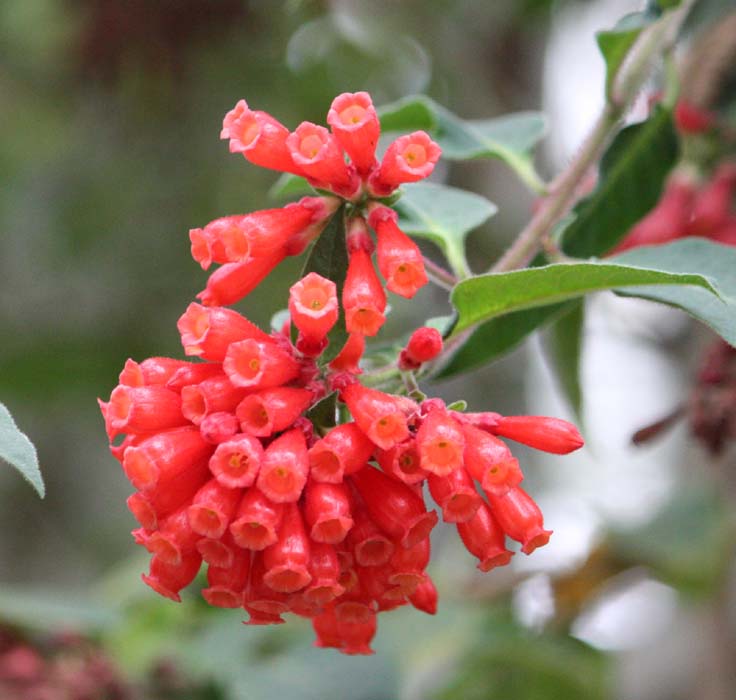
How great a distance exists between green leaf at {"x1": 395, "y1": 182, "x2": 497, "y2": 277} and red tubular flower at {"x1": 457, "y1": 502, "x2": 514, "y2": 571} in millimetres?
490

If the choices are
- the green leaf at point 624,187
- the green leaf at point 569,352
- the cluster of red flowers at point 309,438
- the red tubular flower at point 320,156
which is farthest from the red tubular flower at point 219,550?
the green leaf at point 569,352

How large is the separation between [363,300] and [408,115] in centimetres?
92

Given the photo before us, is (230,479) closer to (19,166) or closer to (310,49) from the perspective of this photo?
(310,49)

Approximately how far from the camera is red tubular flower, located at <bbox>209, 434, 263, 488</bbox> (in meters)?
1.15

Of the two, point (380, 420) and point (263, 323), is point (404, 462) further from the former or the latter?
point (263, 323)

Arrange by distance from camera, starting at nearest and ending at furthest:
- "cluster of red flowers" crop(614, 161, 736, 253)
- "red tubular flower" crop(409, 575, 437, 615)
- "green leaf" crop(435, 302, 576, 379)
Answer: "red tubular flower" crop(409, 575, 437, 615) < "green leaf" crop(435, 302, 576, 379) < "cluster of red flowers" crop(614, 161, 736, 253)

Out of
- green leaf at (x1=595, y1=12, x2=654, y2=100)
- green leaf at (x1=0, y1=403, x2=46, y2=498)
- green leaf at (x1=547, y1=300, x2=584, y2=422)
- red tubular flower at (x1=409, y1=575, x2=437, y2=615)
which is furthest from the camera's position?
green leaf at (x1=547, y1=300, x2=584, y2=422)

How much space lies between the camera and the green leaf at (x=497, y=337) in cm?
163

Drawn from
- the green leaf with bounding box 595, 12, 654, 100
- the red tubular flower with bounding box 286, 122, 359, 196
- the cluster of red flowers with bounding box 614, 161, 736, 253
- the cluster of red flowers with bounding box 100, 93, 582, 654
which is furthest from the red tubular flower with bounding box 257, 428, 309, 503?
the cluster of red flowers with bounding box 614, 161, 736, 253

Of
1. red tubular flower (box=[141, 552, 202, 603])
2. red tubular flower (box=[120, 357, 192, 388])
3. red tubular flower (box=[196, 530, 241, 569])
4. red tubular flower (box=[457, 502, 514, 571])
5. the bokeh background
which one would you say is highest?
red tubular flower (box=[120, 357, 192, 388])

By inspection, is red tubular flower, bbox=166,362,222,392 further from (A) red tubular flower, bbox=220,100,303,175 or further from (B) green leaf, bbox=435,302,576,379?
(B) green leaf, bbox=435,302,576,379

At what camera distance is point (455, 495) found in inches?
46.8

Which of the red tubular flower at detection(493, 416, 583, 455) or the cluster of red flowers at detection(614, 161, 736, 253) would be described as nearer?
the red tubular flower at detection(493, 416, 583, 455)

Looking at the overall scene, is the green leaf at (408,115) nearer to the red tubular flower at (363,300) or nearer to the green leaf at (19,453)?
→ the red tubular flower at (363,300)
